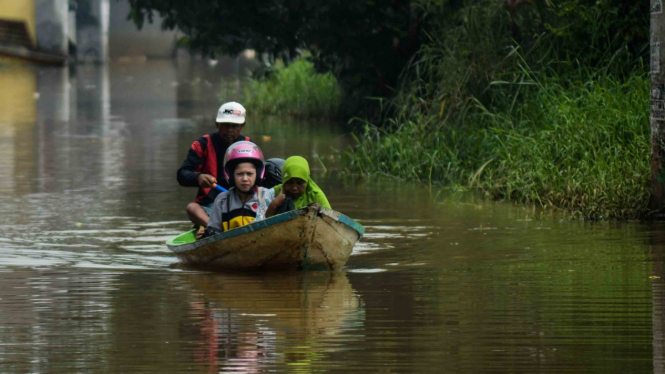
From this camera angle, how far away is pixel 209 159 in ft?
38.7

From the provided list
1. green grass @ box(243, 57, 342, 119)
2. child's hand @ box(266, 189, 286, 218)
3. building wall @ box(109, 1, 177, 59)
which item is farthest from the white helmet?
building wall @ box(109, 1, 177, 59)

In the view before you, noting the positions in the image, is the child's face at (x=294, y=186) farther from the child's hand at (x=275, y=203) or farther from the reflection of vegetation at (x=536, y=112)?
the reflection of vegetation at (x=536, y=112)

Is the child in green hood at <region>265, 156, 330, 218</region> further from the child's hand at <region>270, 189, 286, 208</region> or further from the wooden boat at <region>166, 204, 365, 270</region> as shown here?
the wooden boat at <region>166, 204, 365, 270</region>

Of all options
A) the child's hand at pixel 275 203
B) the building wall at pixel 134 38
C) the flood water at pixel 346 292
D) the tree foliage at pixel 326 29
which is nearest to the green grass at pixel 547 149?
the flood water at pixel 346 292

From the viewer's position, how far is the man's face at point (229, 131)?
1166cm

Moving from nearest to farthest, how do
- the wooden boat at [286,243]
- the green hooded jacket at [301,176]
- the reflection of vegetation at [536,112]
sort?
the wooden boat at [286,243]
the green hooded jacket at [301,176]
the reflection of vegetation at [536,112]

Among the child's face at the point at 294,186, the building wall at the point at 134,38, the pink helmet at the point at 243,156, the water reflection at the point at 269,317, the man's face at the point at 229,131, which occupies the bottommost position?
the water reflection at the point at 269,317

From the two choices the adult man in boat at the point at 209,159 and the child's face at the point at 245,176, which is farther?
the adult man in boat at the point at 209,159

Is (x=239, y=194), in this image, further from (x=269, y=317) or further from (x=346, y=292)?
(x=269, y=317)

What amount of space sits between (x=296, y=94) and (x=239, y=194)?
17990 millimetres

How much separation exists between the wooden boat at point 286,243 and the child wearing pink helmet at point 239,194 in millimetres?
343

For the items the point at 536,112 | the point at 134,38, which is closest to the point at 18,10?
the point at 134,38

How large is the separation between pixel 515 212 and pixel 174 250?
14.0 ft

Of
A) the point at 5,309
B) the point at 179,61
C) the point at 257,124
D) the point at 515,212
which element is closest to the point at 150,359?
the point at 5,309
